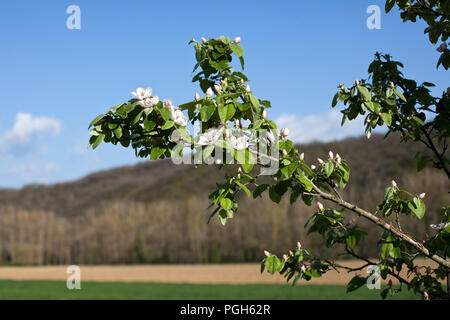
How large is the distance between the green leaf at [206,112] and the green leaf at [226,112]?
0.06 m

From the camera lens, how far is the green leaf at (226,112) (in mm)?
2954

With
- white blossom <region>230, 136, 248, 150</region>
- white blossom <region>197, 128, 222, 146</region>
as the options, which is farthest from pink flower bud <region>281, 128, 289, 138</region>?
white blossom <region>197, 128, 222, 146</region>

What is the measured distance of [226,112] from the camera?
2979 millimetres

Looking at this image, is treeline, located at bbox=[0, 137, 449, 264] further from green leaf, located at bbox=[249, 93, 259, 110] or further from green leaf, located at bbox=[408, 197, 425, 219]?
green leaf, located at bbox=[249, 93, 259, 110]

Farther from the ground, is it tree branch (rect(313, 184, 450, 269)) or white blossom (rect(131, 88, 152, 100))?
white blossom (rect(131, 88, 152, 100))

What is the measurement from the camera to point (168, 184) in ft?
272

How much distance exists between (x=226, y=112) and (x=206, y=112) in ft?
0.45

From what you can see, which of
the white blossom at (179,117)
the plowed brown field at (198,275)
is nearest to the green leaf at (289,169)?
the white blossom at (179,117)

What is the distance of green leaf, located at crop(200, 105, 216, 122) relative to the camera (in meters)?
2.94

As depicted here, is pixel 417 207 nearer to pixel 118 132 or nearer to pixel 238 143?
pixel 238 143

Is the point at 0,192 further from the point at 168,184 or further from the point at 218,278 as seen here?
the point at 218,278

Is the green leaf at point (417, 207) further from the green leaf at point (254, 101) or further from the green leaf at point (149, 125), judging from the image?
the green leaf at point (149, 125)

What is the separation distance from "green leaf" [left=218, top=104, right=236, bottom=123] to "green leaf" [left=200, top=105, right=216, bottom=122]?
0.19 ft
